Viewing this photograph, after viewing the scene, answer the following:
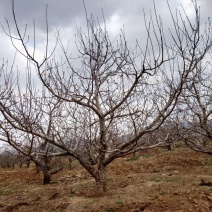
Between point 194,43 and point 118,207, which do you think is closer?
point 194,43

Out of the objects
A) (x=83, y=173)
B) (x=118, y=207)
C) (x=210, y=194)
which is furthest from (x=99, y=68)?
(x=83, y=173)

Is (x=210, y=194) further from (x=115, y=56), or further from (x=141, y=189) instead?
(x=115, y=56)

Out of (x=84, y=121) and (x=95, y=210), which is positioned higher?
(x=84, y=121)

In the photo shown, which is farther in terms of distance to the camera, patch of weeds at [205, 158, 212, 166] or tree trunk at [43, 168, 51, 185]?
patch of weeds at [205, 158, 212, 166]

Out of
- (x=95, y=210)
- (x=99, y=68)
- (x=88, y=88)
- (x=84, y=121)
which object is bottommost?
(x=95, y=210)

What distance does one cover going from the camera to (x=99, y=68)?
823cm

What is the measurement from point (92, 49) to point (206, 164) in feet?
34.8

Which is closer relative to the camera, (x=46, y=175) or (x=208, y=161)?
(x=46, y=175)

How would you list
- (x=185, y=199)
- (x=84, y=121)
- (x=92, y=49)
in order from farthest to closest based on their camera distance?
(x=84, y=121)
(x=92, y=49)
(x=185, y=199)

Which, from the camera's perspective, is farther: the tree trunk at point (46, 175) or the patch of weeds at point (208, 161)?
the patch of weeds at point (208, 161)

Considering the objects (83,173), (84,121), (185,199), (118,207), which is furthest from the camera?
(83,173)

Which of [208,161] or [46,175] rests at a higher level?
[46,175]

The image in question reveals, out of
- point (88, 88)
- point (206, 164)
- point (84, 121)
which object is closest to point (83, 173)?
point (206, 164)

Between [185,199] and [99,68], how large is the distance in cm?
399
